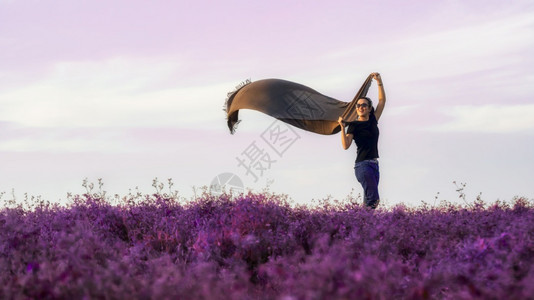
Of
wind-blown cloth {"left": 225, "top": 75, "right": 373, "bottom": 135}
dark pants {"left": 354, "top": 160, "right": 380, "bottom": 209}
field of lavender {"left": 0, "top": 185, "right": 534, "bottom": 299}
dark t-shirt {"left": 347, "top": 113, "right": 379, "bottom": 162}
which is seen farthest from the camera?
wind-blown cloth {"left": 225, "top": 75, "right": 373, "bottom": 135}

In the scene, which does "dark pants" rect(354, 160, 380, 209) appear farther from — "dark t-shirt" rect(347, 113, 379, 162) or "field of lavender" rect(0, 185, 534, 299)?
"field of lavender" rect(0, 185, 534, 299)

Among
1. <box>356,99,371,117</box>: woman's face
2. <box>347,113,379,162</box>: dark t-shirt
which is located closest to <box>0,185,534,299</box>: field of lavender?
<box>347,113,379,162</box>: dark t-shirt

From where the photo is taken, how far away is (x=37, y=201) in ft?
29.6

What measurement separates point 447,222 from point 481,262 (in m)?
2.52

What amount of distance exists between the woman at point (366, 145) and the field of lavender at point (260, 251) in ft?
2.68

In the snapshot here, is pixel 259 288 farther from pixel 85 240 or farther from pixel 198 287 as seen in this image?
pixel 85 240

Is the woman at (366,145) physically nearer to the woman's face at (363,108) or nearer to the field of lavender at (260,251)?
the woman's face at (363,108)

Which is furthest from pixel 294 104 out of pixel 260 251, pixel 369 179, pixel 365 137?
pixel 260 251

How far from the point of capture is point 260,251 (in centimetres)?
573

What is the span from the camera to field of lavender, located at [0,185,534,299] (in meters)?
3.68

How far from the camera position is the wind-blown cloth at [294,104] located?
424 inches

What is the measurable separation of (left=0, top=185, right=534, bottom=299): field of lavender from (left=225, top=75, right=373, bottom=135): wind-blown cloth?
8.55 feet

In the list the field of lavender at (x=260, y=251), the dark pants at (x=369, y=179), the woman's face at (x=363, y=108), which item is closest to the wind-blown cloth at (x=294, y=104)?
the woman's face at (x=363, y=108)

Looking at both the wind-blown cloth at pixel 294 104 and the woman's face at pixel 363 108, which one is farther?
the wind-blown cloth at pixel 294 104
